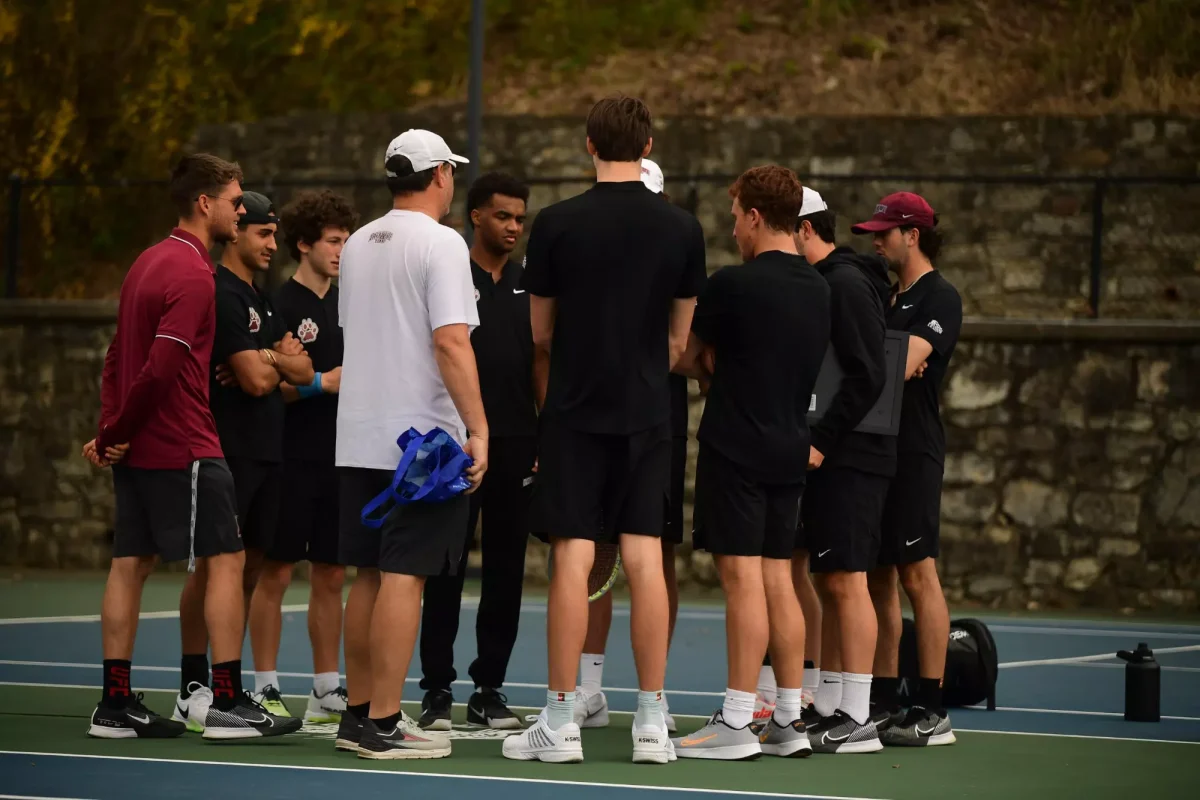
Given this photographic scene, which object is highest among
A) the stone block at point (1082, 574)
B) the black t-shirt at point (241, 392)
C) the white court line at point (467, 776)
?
the black t-shirt at point (241, 392)

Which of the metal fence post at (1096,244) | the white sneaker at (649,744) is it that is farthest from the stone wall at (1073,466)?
the white sneaker at (649,744)

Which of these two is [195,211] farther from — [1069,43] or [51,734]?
[1069,43]

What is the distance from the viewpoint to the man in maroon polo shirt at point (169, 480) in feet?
A: 27.0

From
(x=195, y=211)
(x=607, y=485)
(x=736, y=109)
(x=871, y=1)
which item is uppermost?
(x=871, y=1)

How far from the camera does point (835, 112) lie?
20500 mm

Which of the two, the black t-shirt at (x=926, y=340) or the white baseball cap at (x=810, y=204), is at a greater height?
the white baseball cap at (x=810, y=204)

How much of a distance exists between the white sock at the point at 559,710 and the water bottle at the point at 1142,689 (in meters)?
3.12

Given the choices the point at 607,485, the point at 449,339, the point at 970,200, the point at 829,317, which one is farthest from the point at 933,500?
the point at 970,200

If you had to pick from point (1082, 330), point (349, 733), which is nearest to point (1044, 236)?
point (1082, 330)

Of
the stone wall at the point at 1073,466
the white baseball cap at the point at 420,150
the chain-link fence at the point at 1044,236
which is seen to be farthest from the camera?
the chain-link fence at the point at 1044,236

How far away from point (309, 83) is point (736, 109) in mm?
4906

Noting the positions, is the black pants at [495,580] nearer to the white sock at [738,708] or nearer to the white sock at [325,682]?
the white sock at [325,682]

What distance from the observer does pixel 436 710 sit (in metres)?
8.88

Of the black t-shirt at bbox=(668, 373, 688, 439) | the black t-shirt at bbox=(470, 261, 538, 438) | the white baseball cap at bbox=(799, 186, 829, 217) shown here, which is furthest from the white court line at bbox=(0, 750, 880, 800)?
the white baseball cap at bbox=(799, 186, 829, 217)
